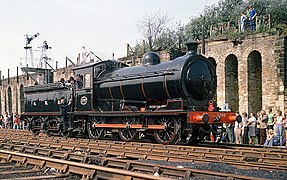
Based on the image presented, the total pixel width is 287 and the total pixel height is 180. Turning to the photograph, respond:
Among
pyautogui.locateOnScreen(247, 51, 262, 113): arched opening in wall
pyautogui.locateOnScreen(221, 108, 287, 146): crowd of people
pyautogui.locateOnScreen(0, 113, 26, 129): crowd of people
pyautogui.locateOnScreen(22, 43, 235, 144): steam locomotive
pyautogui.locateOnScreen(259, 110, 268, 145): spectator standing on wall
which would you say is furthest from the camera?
pyautogui.locateOnScreen(0, 113, 26, 129): crowd of people

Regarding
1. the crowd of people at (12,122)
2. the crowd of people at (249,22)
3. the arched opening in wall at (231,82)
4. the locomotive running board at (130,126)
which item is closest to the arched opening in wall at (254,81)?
the arched opening in wall at (231,82)

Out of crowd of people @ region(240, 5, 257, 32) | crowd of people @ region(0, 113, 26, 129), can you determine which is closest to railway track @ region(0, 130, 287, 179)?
crowd of people @ region(240, 5, 257, 32)

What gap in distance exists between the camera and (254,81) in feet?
71.9

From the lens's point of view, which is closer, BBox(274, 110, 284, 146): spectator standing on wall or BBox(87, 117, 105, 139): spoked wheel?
BBox(274, 110, 284, 146): spectator standing on wall

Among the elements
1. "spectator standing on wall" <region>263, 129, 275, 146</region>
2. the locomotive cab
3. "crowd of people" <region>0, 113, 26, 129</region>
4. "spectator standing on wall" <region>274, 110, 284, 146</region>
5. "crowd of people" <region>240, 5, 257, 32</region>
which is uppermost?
"crowd of people" <region>240, 5, 257, 32</region>

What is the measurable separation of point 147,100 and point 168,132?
1548 millimetres

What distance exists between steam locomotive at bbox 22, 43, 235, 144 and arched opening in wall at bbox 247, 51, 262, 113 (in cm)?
832

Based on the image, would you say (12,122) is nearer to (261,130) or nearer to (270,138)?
(261,130)

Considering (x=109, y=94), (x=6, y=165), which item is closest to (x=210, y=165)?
(x=6, y=165)

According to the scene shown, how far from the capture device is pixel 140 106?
1413cm

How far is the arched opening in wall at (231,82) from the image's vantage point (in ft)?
74.3

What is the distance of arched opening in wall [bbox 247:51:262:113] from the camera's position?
2158cm

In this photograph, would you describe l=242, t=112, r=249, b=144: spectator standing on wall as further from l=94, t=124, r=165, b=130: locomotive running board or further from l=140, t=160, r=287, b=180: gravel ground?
l=140, t=160, r=287, b=180: gravel ground

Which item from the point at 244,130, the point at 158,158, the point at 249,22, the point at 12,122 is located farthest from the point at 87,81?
the point at 12,122
